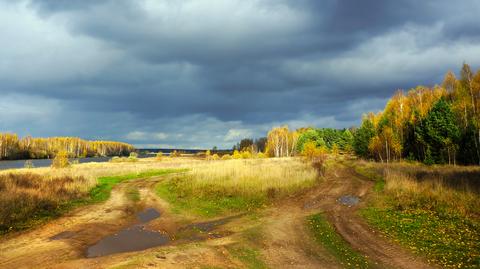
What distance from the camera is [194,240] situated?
12109 millimetres

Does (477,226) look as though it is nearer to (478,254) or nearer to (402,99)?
(478,254)

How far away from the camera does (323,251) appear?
36.2 feet

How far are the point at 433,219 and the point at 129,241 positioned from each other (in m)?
13.6

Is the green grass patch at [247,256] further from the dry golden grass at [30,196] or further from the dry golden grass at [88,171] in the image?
the dry golden grass at [88,171]

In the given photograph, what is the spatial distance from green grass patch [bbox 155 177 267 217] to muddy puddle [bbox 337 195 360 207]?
503 centimetres

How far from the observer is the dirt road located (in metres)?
9.53

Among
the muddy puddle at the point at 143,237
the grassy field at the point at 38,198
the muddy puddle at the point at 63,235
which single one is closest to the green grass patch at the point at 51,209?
the grassy field at the point at 38,198

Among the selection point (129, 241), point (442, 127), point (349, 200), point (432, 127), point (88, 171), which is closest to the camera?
point (129, 241)

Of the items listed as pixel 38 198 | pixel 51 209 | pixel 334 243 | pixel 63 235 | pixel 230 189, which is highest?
pixel 38 198

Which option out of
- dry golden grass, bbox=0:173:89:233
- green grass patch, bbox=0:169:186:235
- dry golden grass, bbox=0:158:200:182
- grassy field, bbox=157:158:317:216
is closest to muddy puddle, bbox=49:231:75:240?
green grass patch, bbox=0:169:186:235

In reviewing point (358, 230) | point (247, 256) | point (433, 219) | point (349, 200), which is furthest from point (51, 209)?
point (433, 219)

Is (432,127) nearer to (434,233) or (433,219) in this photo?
(433,219)

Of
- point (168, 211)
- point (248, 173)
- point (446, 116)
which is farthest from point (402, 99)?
point (168, 211)

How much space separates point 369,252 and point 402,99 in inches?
2641
